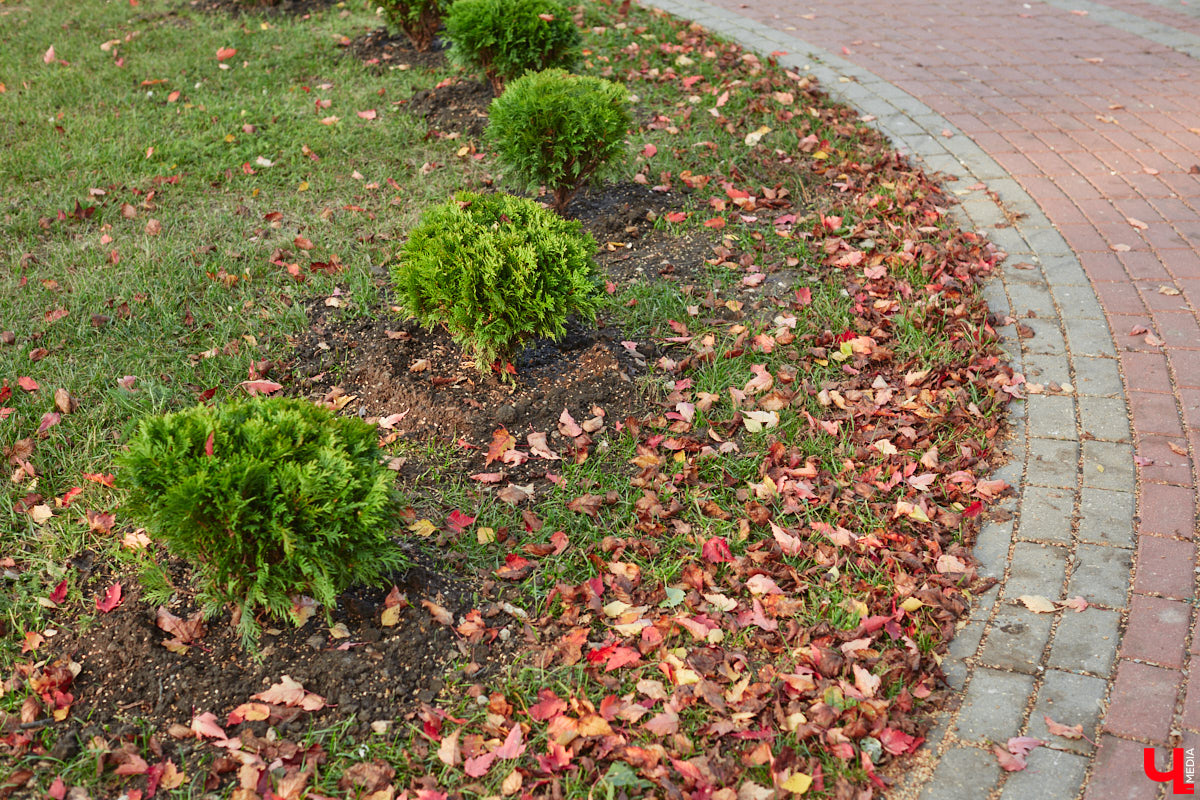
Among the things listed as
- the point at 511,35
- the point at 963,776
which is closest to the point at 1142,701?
the point at 963,776

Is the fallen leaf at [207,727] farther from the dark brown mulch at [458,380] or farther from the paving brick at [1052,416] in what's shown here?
the paving brick at [1052,416]

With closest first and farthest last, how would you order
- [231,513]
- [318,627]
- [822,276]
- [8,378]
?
1. [231,513]
2. [318,627]
3. [8,378]
4. [822,276]

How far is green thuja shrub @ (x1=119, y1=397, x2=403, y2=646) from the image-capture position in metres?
2.45

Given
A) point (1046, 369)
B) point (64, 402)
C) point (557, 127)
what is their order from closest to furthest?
1. point (64, 402)
2. point (1046, 369)
3. point (557, 127)

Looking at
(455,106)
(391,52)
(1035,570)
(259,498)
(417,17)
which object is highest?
(417,17)

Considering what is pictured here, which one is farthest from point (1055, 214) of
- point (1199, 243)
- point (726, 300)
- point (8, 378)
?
point (8, 378)

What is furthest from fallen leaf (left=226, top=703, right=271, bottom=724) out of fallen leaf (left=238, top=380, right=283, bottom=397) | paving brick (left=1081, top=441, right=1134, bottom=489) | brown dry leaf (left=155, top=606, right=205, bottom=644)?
paving brick (left=1081, top=441, right=1134, bottom=489)

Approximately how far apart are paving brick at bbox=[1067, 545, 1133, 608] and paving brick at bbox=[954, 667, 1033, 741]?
44 cm

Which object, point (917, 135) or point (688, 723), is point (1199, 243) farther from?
point (688, 723)

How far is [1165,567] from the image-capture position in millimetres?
3002

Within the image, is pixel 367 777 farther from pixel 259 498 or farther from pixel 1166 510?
pixel 1166 510

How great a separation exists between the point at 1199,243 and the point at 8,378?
5.82 meters

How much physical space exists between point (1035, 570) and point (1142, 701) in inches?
22.1

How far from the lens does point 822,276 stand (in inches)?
183
